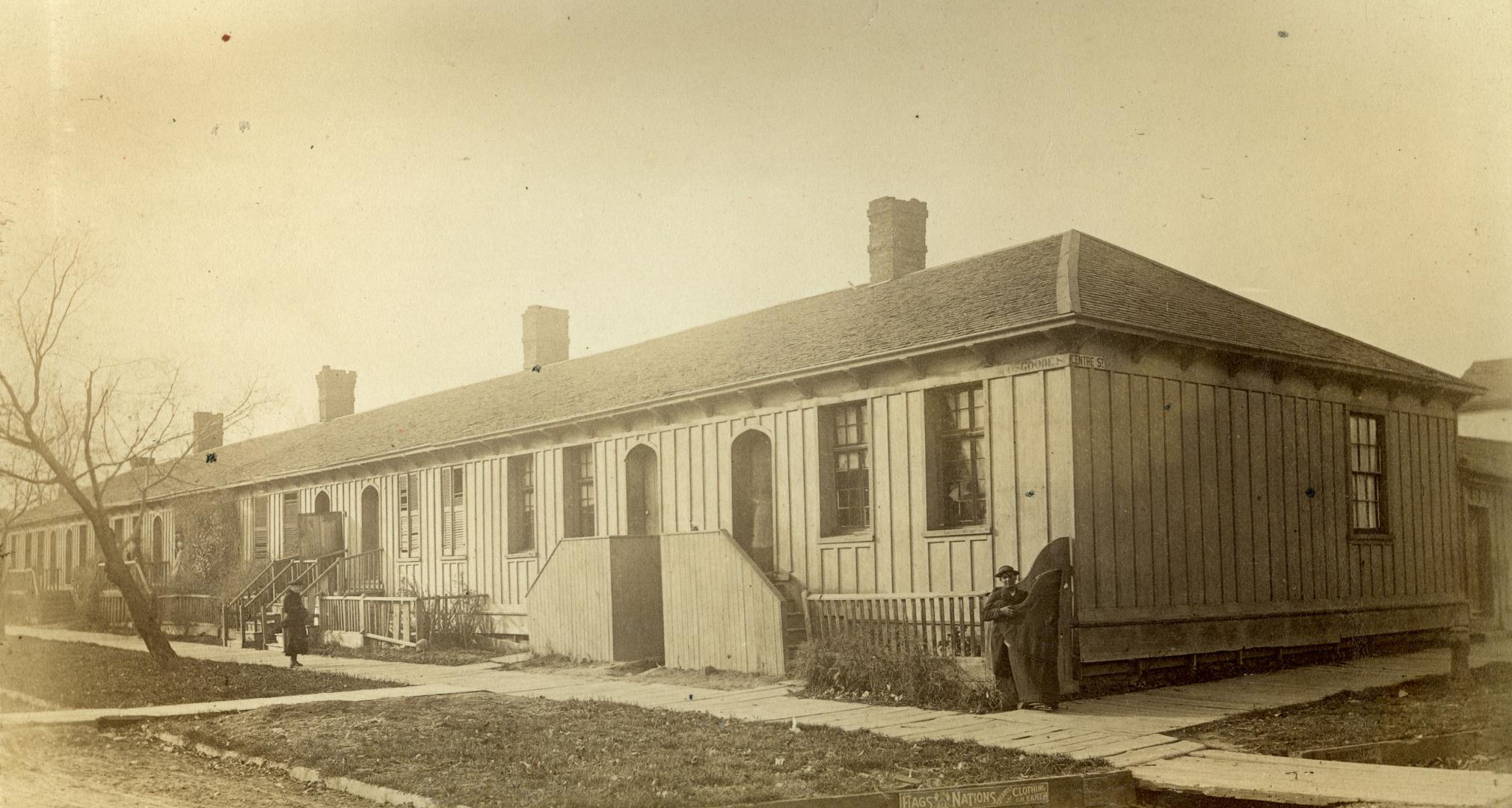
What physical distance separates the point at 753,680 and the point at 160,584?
20224mm

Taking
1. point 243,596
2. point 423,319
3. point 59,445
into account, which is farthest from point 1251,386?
point 243,596

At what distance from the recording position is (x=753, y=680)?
1470 centimetres

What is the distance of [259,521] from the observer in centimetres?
2922

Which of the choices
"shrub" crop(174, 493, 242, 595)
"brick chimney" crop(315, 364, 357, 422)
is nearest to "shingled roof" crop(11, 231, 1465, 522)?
"shrub" crop(174, 493, 242, 595)

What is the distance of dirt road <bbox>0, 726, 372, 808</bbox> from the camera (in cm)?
840

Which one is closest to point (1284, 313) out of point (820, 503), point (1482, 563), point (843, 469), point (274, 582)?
point (843, 469)

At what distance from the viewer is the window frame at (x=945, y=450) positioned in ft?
44.8

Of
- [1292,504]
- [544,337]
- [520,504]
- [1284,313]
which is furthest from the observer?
[544,337]

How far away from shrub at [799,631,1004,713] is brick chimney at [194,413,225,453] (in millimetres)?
11842

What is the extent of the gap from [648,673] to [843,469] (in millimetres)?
3940

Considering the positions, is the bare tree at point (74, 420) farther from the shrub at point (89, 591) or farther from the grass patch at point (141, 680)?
the shrub at point (89, 591)

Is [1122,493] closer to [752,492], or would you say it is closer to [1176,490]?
[1176,490]

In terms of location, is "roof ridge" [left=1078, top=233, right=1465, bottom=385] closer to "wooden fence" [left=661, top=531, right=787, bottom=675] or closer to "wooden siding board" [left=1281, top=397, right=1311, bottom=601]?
"wooden siding board" [left=1281, top=397, right=1311, bottom=601]

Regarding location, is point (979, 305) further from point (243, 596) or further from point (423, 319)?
point (243, 596)
